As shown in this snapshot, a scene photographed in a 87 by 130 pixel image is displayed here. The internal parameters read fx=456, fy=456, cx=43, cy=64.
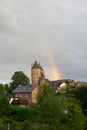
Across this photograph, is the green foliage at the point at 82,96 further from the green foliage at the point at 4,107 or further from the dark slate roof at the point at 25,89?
the dark slate roof at the point at 25,89


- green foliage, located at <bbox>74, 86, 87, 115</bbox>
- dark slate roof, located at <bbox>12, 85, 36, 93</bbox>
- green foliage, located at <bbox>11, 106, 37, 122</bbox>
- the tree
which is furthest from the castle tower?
green foliage, located at <bbox>11, 106, 37, 122</bbox>

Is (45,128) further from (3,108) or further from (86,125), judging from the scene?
(3,108)

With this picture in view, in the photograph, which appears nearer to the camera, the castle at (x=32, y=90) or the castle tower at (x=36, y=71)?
the castle at (x=32, y=90)

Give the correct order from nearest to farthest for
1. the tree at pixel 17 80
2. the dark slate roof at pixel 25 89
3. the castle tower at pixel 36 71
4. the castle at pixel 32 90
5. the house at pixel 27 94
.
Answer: the castle at pixel 32 90 → the house at pixel 27 94 → the dark slate roof at pixel 25 89 → the tree at pixel 17 80 → the castle tower at pixel 36 71

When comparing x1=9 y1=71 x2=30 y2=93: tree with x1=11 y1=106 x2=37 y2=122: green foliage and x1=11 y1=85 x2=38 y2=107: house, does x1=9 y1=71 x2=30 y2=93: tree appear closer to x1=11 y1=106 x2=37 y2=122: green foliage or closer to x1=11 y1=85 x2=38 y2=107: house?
x1=11 y1=85 x2=38 y2=107: house

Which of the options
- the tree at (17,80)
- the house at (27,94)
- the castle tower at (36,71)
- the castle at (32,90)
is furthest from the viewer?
the castle tower at (36,71)

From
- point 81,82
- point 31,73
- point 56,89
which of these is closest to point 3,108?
point 56,89

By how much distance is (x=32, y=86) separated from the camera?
13388 centimetres

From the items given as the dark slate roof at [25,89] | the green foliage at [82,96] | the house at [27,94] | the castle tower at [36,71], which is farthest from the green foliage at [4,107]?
the castle tower at [36,71]

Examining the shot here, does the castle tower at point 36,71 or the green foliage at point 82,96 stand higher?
the castle tower at point 36,71

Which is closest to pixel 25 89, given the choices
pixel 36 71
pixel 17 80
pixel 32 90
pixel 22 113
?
pixel 32 90

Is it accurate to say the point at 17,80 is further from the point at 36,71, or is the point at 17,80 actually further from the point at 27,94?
the point at 36,71

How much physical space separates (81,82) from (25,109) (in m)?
65.1

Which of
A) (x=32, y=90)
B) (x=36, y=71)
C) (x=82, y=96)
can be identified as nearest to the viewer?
(x=82, y=96)
